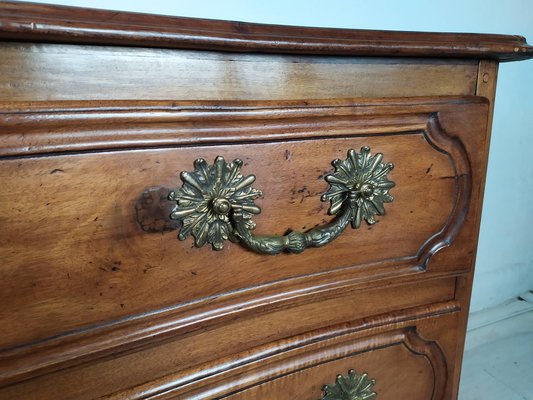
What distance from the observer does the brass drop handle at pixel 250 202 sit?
365mm

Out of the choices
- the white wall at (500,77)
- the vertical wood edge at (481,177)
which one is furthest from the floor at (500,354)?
the vertical wood edge at (481,177)

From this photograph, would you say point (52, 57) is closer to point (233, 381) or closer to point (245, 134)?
point (245, 134)

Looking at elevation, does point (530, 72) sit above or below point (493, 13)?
below

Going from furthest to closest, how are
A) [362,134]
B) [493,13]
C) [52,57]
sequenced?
[493,13]
[362,134]
[52,57]

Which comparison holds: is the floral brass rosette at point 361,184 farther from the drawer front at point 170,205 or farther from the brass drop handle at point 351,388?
the brass drop handle at point 351,388

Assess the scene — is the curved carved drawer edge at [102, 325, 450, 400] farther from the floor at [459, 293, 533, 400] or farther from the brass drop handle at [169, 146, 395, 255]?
the floor at [459, 293, 533, 400]

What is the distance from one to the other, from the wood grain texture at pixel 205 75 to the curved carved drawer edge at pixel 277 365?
0.23 meters

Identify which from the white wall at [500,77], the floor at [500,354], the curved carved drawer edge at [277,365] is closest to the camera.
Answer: the curved carved drawer edge at [277,365]

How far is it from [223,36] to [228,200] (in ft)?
0.39

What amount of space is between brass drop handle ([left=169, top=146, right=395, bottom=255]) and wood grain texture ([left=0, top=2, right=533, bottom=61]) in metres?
0.09

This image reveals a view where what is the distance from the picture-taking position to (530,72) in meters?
1.08

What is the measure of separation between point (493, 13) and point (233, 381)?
0.95 metres

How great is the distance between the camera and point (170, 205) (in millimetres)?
359

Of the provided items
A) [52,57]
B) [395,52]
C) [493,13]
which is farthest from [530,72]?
[52,57]
